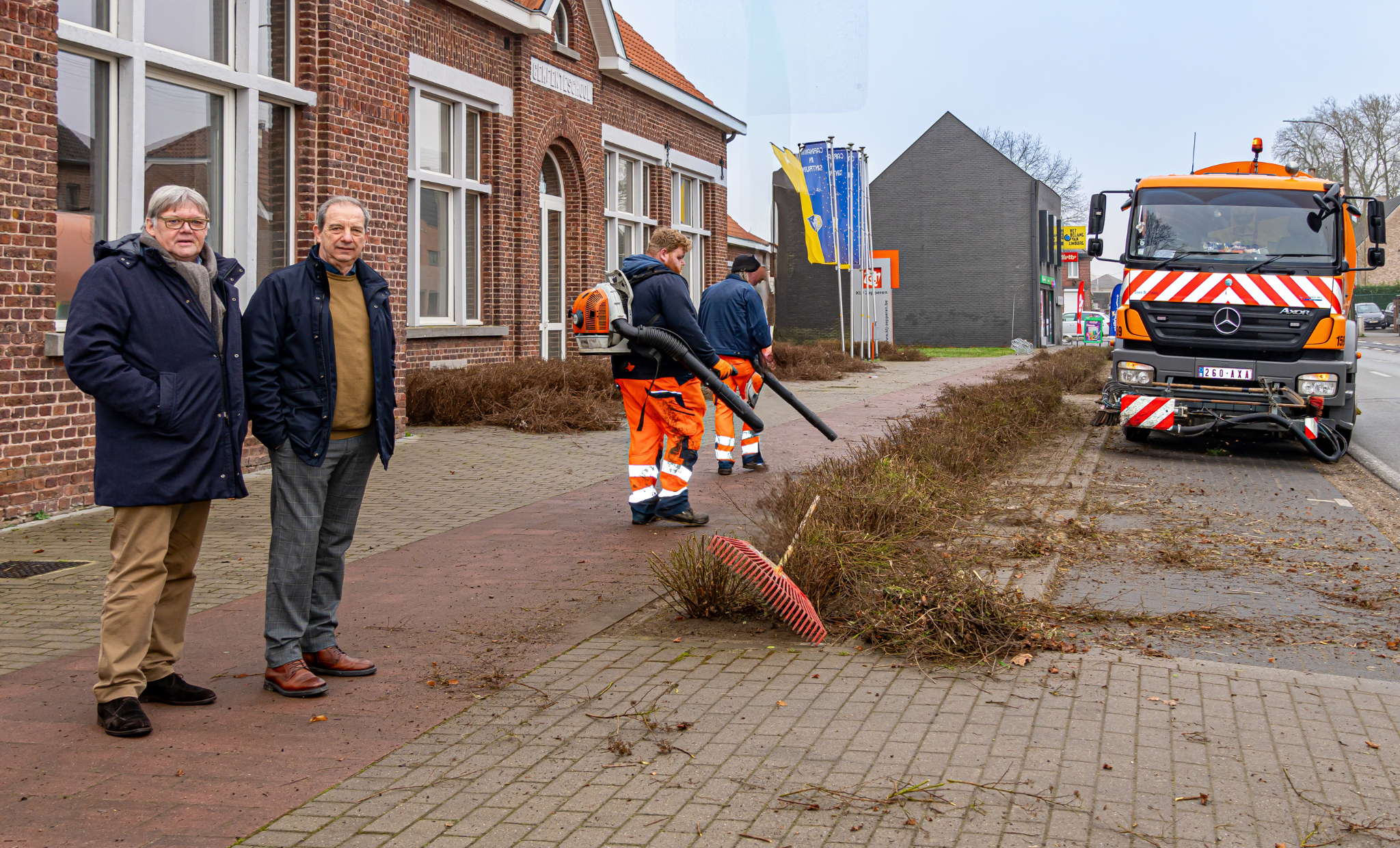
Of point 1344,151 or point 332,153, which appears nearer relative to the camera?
point 332,153

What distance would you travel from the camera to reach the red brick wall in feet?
26.0

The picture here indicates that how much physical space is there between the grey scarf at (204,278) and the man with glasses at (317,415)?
0.12m

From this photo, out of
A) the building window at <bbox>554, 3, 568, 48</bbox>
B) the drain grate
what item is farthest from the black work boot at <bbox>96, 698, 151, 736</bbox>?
the building window at <bbox>554, 3, 568, 48</bbox>

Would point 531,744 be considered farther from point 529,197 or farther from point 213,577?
point 529,197

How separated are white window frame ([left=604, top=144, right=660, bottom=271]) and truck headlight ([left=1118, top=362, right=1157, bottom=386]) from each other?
34.1 ft

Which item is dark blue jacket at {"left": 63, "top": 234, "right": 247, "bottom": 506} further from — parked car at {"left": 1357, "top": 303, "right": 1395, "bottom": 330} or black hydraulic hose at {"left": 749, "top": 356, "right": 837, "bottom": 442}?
parked car at {"left": 1357, "top": 303, "right": 1395, "bottom": 330}

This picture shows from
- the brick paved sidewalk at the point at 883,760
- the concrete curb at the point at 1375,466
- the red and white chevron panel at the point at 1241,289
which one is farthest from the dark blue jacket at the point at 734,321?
the concrete curb at the point at 1375,466

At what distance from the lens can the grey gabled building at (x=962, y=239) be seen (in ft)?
165

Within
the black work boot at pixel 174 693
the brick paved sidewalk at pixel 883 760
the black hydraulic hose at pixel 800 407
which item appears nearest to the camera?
the brick paved sidewalk at pixel 883 760

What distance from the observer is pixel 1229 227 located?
12.6 metres

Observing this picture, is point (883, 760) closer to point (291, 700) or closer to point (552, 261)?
point (291, 700)

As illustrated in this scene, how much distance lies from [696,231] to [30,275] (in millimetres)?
17928

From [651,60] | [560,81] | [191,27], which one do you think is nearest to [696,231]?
[651,60]

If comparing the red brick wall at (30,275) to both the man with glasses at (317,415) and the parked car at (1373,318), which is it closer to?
the man with glasses at (317,415)
